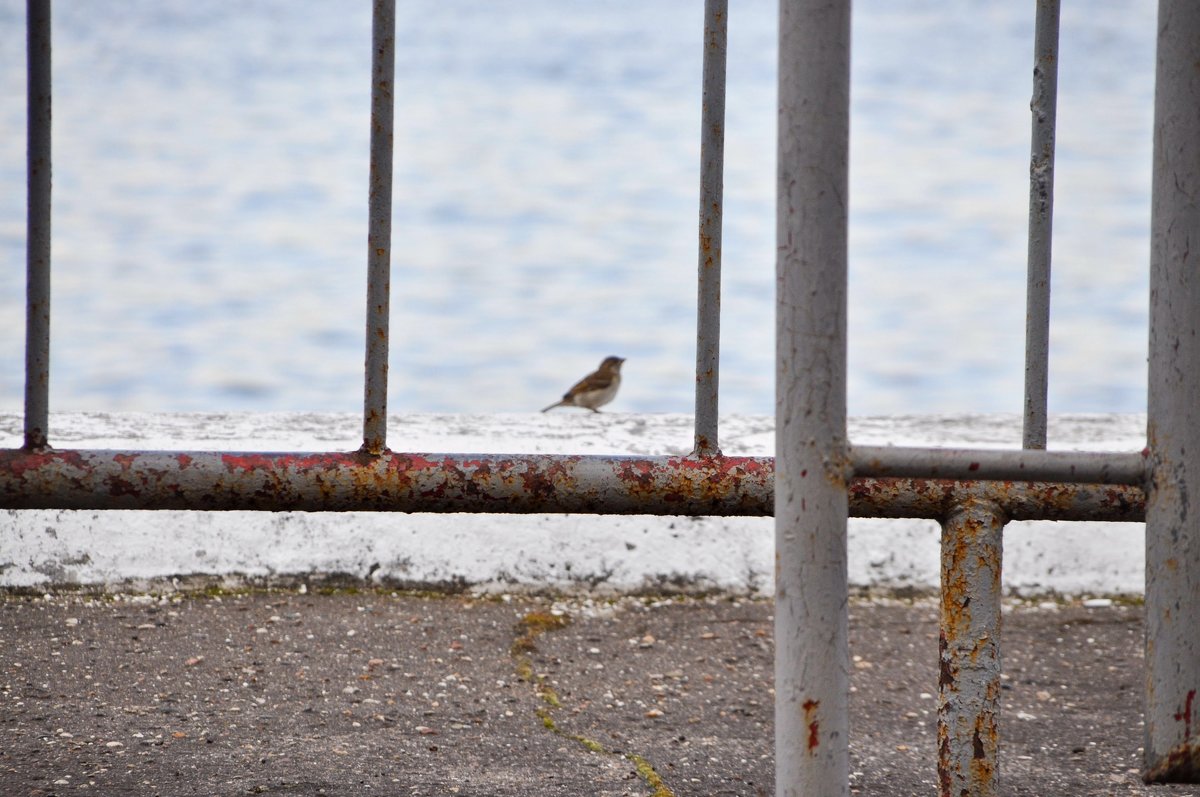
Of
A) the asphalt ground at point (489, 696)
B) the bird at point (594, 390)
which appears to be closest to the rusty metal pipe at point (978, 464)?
the asphalt ground at point (489, 696)

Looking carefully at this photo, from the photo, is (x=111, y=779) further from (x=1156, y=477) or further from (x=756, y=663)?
(x=1156, y=477)

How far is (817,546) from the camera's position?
46.7 inches

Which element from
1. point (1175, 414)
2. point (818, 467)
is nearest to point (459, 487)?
point (818, 467)

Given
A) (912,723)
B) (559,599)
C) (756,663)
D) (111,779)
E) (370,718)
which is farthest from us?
(559,599)

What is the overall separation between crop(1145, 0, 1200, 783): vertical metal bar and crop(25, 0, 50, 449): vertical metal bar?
1.19 m

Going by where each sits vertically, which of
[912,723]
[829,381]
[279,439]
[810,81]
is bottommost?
[912,723]

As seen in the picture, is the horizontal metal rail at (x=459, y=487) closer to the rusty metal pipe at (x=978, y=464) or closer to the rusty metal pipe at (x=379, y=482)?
the rusty metal pipe at (x=379, y=482)

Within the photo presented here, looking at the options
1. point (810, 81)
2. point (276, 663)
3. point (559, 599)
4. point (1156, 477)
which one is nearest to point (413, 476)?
point (810, 81)

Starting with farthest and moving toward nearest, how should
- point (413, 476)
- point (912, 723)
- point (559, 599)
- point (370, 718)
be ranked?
1. point (559, 599)
2. point (912, 723)
3. point (370, 718)
4. point (413, 476)

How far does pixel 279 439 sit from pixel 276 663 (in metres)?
0.80

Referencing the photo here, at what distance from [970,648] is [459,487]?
63 cm

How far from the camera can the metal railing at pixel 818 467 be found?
1.18 metres

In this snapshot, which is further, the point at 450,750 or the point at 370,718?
the point at 370,718

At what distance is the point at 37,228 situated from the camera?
56.9 inches
